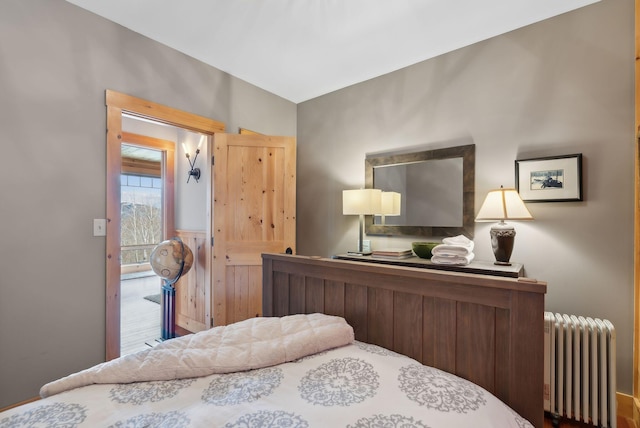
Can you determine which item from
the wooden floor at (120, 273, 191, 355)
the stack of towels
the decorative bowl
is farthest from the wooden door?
the stack of towels

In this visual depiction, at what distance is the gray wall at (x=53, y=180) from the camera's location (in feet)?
6.05

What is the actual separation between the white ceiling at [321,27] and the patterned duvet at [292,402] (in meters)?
2.29

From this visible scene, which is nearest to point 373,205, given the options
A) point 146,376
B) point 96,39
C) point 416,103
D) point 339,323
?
point 416,103

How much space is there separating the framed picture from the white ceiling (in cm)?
107

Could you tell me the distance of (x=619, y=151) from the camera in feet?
6.36

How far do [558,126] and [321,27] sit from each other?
1.90m

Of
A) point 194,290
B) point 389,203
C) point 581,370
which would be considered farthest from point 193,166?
point 581,370

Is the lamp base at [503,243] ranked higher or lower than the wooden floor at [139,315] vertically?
higher

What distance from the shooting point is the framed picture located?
2.05 meters

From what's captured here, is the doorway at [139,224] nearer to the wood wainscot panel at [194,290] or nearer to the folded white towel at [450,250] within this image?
the wood wainscot panel at [194,290]

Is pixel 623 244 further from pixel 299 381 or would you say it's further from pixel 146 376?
pixel 146 376

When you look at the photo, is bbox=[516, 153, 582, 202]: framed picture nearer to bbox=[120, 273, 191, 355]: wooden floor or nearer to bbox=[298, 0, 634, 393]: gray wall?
bbox=[298, 0, 634, 393]: gray wall

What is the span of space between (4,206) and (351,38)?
2699 mm

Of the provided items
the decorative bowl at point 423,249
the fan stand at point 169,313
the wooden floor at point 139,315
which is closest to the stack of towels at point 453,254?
the decorative bowl at point 423,249
